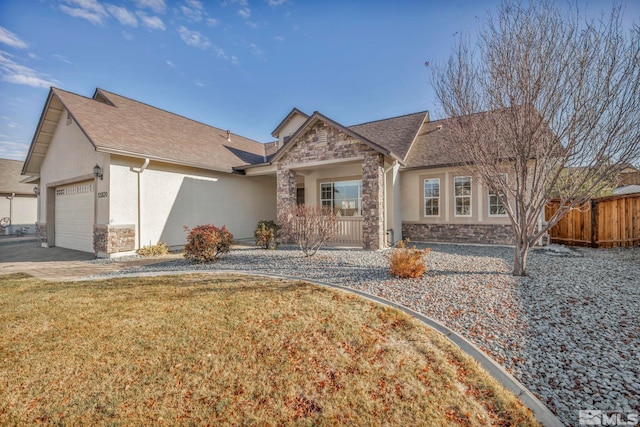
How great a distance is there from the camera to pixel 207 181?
41.9 feet

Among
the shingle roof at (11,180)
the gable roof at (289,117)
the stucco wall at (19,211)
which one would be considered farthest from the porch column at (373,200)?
the shingle roof at (11,180)

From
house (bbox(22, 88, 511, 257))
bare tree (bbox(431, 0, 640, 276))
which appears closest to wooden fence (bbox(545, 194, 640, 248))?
house (bbox(22, 88, 511, 257))

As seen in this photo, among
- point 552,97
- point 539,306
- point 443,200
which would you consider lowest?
point 539,306

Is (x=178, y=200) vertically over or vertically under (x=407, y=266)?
Answer: over

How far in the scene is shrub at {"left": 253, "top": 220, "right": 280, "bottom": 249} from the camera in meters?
10.7

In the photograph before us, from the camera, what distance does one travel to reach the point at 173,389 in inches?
105

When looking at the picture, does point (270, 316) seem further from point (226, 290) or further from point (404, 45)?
point (404, 45)

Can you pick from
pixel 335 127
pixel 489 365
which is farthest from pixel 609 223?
pixel 489 365

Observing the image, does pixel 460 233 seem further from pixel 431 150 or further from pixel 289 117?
pixel 289 117

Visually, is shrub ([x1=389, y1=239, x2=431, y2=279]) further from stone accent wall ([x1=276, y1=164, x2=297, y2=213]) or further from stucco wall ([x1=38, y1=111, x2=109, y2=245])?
stucco wall ([x1=38, y1=111, x2=109, y2=245])

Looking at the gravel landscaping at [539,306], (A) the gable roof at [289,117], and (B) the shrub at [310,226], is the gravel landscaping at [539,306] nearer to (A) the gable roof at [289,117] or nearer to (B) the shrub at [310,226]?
(B) the shrub at [310,226]

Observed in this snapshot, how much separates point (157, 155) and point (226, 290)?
7771 millimetres

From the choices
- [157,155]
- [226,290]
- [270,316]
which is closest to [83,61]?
[157,155]

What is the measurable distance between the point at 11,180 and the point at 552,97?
33871 mm
